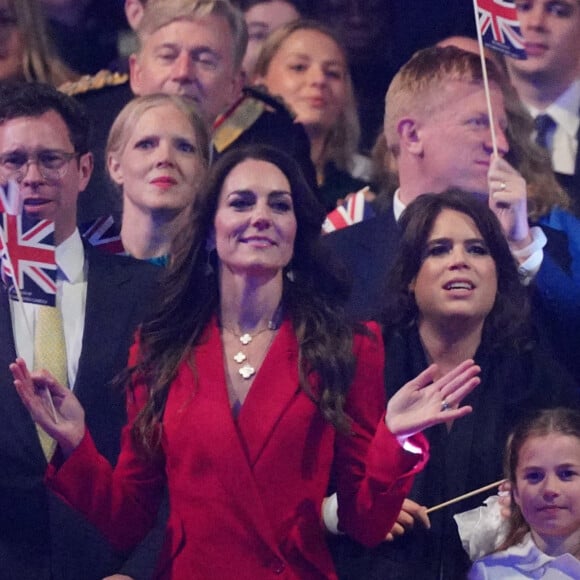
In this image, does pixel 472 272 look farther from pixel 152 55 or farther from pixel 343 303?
pixel 152 55

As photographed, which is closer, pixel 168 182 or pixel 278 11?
pixel 168 182

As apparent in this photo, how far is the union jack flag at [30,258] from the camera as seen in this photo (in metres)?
2.87

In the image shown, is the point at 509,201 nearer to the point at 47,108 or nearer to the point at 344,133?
the point at 344,133

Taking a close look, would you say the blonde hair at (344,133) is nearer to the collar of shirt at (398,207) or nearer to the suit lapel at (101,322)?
the collar of shirt at (398,207)

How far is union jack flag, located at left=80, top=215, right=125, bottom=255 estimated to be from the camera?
3.08 m

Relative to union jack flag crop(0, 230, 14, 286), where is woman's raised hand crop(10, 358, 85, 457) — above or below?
below

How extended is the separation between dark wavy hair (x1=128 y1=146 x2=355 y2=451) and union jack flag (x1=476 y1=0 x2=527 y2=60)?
0.51 meters

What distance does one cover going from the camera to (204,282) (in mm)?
2797

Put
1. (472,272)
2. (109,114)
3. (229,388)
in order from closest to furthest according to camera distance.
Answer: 1. (229,388)
2. (472,272)
3. (109,114)

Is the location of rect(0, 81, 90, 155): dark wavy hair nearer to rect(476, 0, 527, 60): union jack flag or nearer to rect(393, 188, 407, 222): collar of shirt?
rect(393, 188, 407, 222): collar of shirt

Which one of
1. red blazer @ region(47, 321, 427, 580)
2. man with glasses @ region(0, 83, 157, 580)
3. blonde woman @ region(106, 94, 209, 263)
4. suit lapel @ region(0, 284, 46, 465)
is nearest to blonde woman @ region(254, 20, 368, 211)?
blonde woman @ region(106, 94, 209, 263)

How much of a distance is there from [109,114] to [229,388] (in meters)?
0.72

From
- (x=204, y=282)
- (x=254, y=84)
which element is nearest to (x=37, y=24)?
(x=254, y=84)

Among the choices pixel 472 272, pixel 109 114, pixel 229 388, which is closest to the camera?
pixel 229 388
